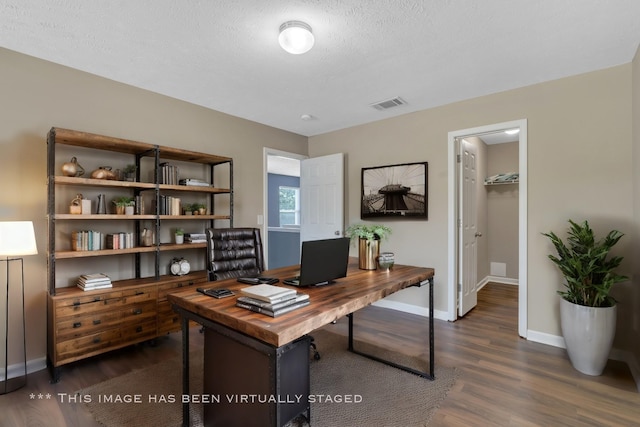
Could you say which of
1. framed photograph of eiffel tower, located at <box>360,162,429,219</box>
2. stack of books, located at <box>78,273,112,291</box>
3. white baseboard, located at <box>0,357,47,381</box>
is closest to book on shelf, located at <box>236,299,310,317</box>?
stack of books, located at <box>78,273,112,291</box>

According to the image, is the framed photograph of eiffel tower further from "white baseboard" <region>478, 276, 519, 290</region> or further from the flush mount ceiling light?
"white baseboard" <region>478, 276, 519, 290</region>

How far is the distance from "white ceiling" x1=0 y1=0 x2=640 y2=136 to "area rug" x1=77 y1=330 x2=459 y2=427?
8.16ft

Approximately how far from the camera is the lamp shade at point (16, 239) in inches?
80.4

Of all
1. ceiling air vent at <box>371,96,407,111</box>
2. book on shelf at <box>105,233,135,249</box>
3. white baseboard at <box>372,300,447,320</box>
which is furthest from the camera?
white baseboard at <box>372,300,447,320</box>

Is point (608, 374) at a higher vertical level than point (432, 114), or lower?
lower

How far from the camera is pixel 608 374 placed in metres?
Answer: 2.39

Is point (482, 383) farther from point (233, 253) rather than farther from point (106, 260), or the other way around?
point (106, 260)

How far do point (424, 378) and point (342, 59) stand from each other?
2.56 meters

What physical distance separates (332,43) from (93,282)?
267 cm

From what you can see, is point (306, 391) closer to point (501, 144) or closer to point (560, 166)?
point (560, 166)

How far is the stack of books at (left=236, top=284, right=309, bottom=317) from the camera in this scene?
1.39 meters

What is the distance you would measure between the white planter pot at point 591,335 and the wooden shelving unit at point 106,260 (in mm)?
3258

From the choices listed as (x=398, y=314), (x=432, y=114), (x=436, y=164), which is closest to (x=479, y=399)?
(x=398, y=314)

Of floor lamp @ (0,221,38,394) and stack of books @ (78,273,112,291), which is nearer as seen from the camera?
floor lamp @ (0,221,38,394)
